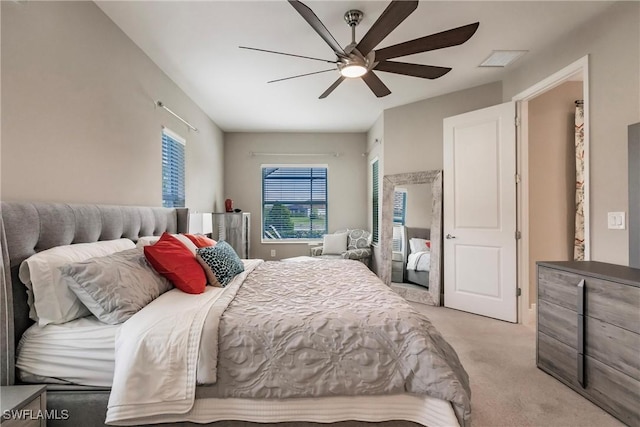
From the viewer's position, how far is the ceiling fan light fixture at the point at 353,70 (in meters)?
2.10

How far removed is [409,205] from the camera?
417 centimetres

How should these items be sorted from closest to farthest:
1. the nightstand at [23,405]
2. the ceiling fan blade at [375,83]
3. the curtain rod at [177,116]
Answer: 1. the nightstand at [23,405]
2. the ceiling fan blade at [375,83]
3. the curtain rod at [177,116]

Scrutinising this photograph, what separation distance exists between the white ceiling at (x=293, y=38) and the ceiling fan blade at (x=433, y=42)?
0.38m

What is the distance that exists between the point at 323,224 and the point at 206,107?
2.87 metres

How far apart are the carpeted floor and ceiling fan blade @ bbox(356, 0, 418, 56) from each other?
2.28 metres

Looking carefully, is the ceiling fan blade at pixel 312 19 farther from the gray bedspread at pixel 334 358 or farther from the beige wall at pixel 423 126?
the beige wall at pixel 423 126

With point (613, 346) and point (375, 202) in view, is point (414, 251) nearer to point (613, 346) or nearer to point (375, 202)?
point (375, 202)

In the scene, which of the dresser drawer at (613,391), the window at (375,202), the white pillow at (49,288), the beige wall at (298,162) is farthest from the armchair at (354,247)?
the white pillow at (49,288)

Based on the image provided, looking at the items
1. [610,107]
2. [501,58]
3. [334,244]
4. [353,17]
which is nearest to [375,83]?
[353,17]

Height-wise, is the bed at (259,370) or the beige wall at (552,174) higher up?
the beige wall at (552,174)

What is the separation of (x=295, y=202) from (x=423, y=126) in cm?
274

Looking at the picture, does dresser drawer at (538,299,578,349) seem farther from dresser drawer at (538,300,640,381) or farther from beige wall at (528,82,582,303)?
beige wall at (528,82,582,303)

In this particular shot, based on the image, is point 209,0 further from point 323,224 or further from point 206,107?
point 323,224

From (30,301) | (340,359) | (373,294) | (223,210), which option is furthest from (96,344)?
(223,210)
